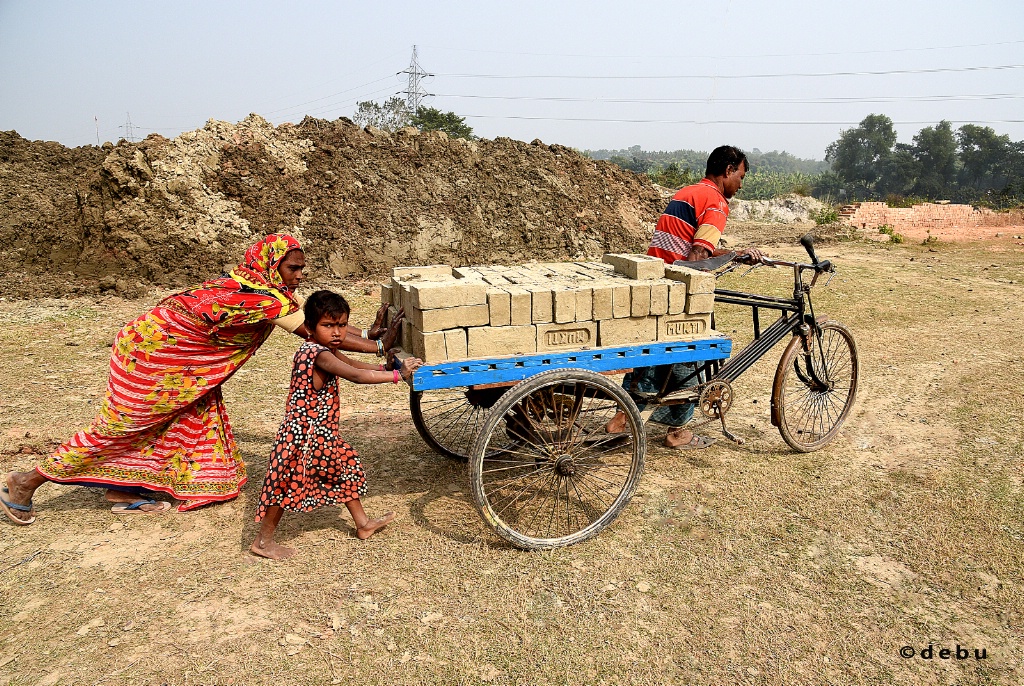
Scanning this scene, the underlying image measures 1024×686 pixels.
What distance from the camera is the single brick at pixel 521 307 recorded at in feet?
11.7

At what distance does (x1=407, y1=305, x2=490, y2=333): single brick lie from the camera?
11.4 feet

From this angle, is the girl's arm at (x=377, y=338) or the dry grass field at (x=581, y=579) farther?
the girl's arm at (x=377, y=338)

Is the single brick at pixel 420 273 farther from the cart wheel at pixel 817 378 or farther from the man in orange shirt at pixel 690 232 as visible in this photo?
the cart wheel at pixel 817 378

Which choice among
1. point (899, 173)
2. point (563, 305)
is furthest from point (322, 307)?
point (899, 173)

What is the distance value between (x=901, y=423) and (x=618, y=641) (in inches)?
145

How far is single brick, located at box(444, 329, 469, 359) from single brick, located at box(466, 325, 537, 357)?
0.11 ft

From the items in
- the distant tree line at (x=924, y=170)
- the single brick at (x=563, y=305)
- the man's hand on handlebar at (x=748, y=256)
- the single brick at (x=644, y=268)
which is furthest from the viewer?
the distant tree line at (x=924, y=170)

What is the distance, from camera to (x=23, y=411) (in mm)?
5969

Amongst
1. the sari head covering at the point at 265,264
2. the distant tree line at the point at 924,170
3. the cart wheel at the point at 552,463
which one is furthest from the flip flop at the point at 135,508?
the distant tree line at the point at 924,170

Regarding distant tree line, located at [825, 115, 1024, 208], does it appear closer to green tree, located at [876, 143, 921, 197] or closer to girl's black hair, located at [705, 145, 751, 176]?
Result: green tree, located at [876, 143, 921, 197]

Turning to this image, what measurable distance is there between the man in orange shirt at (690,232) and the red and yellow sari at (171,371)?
89.5 inches

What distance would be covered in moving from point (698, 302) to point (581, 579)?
1.64 metres

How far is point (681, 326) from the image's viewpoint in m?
3.96

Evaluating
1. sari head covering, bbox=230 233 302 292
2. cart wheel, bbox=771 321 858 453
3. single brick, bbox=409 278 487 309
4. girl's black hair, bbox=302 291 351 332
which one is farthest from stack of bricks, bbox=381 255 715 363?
cart wheel, bbox=771 321 858 453
